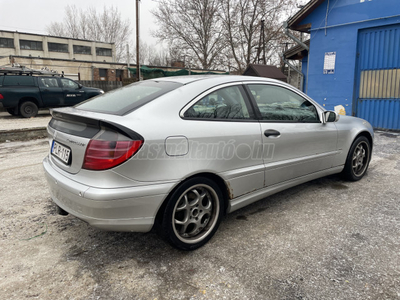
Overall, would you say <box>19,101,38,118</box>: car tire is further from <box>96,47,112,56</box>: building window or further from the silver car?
<box>96,47,112,56</box>: building window

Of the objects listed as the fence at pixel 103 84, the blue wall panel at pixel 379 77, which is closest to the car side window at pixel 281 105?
the blue wall panel at pixel 379 77

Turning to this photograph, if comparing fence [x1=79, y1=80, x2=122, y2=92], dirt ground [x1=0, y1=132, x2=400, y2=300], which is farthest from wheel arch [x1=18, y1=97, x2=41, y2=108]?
dirt ground [x1=0, y1=132, x2=400, y2=300]

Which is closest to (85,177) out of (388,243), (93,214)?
(93,214)

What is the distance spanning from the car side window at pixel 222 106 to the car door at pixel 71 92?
41.8ft

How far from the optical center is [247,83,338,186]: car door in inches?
121

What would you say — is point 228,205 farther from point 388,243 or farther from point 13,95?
point 13,95

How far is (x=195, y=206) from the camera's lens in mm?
2584

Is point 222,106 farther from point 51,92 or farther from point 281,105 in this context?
point 51,92

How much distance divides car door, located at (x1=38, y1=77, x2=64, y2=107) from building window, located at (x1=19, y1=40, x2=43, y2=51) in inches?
1820

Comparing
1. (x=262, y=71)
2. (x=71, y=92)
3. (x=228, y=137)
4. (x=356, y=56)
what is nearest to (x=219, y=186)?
(x=228, y=137)

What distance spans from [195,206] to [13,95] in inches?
494

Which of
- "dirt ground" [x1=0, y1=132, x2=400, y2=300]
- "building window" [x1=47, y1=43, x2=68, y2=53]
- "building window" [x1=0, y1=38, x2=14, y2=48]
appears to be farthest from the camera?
"building window" [x1=47, y1=43, x2=68, y2=53]

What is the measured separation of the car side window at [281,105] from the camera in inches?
122

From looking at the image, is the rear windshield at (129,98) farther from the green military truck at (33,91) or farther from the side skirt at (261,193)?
the green military truck at (33,91)
